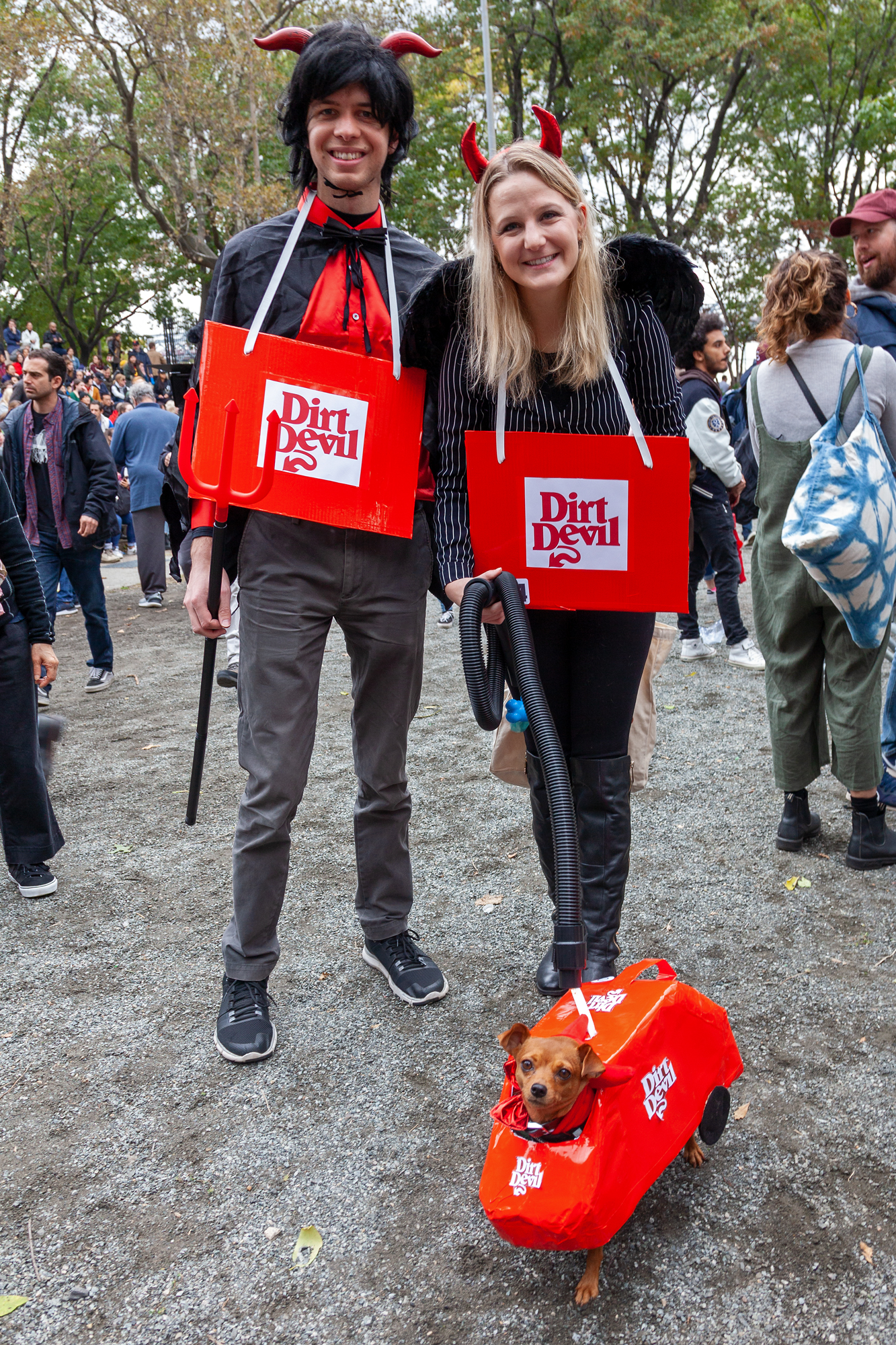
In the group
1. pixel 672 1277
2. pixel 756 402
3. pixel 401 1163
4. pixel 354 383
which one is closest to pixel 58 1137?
pixel 401 1163

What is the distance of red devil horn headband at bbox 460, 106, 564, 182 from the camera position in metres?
2.29

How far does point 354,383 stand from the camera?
260 centimetres

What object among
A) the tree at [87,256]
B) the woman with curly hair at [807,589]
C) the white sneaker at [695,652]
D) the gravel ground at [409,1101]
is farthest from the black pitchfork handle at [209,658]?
the tree at [87,256]

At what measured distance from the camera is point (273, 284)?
2559 millimetres

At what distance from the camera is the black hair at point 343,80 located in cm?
245

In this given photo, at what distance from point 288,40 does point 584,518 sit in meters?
1.43

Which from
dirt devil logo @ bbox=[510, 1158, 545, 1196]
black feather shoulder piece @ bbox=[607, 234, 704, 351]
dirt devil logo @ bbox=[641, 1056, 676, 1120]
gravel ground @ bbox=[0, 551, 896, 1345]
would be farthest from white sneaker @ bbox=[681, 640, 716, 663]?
dirt devil logo @ bbox=[510, 1158, 545, 1196]

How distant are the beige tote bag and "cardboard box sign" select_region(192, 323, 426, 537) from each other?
65 centimetres

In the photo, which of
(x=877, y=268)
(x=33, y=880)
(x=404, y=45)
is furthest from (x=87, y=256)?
(x=404, y=45)

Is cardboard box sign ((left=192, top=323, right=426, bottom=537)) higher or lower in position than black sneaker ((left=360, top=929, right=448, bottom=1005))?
higher

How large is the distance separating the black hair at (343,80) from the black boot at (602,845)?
5.50 feet

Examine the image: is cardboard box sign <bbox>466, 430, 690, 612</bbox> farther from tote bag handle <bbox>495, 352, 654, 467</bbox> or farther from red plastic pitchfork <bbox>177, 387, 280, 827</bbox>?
red plastic pitchfork <bbox>177, 387, 280, 827</bbox>

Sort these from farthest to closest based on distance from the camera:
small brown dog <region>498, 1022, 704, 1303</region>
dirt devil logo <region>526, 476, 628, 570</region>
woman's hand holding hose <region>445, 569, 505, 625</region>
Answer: dirt devil logo <region>526, 476, 628, 570</region>, woman's hand holding hose <region>445, 569, 505, 625</region>, small brown dog <region>498, 1022, 704, 1303</region>

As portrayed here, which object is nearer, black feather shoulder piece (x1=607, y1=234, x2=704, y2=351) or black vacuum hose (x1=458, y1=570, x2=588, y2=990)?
black vacuum hose (x1=458, y1=570, x2=588, y2=990)
